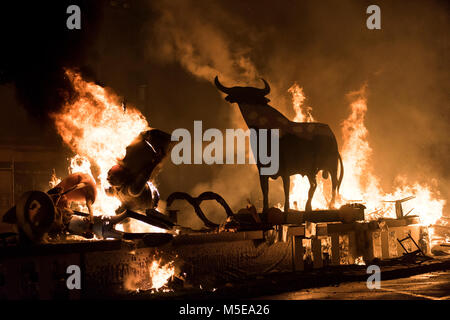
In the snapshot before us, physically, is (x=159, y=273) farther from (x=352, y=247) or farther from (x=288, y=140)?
(x=352, y=247)

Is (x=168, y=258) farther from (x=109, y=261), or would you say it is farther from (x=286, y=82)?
(x=286, y=82)

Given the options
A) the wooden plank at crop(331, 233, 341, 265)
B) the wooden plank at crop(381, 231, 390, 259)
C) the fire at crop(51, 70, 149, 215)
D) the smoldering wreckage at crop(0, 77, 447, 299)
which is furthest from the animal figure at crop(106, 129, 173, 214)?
the wooden plank at crop(381, 231, 390, 259)

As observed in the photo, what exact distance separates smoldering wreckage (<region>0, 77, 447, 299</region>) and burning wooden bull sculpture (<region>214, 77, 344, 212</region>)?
1.2 inches

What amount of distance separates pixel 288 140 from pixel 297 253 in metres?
3.05

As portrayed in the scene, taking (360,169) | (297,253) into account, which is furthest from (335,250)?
(360,169)

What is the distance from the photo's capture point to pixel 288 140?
41.2ft

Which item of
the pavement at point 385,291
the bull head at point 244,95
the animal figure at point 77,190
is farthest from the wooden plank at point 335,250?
the animal figure at point 77,190

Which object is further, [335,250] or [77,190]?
[335,250]

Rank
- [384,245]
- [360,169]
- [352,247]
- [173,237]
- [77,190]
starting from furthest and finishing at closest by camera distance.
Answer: [360,169], [384,245], [352,247], [77,190], [173,237]

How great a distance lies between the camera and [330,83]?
2377cm

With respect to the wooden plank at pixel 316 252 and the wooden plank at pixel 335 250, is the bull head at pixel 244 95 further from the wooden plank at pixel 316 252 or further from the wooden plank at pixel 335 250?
the wooden plank at pixel 335 250

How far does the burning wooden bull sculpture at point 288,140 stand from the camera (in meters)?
12.2

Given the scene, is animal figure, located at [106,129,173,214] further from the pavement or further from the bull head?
the pavement
